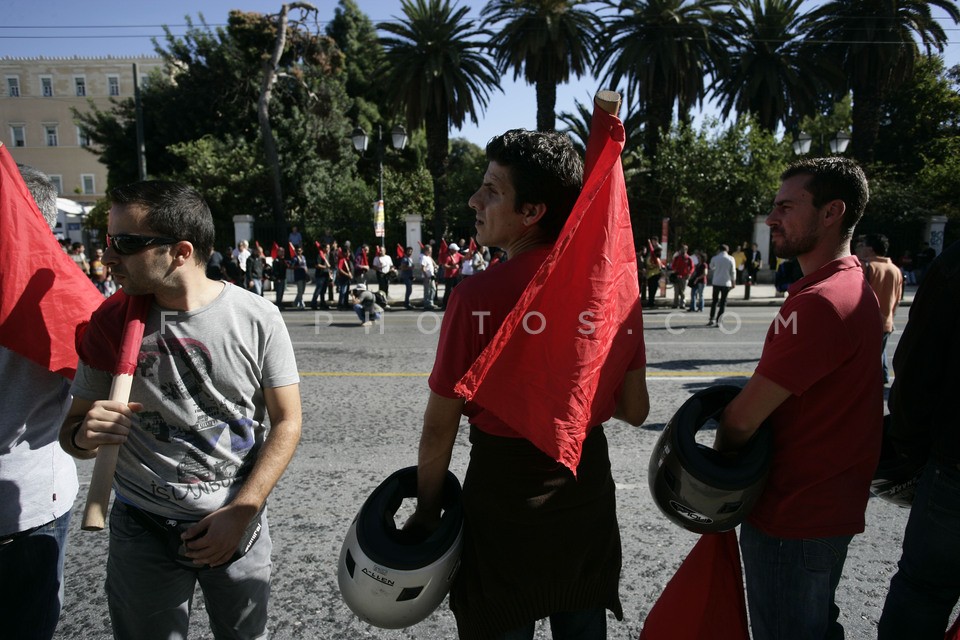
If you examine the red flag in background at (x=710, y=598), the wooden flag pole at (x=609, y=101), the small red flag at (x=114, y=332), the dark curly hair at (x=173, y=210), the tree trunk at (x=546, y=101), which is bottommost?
the red flag in background at (x=710, y=598)

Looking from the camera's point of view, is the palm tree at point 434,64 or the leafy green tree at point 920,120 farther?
the leafy green tree at point 920,120

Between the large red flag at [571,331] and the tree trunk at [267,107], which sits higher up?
the tree trunk at [267,107]

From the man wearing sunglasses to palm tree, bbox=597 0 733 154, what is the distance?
82.0 ft

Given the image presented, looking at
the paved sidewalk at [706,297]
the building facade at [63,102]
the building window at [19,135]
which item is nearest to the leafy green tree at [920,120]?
the paved sidewalk at [706,297]

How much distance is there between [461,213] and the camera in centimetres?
3009

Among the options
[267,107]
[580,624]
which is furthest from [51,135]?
[580,624]

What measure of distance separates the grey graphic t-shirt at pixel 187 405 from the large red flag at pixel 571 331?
798mm

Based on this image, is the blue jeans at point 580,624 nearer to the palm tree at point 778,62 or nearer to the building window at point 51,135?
the palm tree at point 778,62

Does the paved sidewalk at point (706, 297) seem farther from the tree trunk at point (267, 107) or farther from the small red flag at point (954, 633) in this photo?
the small red flag at point (954, 633)

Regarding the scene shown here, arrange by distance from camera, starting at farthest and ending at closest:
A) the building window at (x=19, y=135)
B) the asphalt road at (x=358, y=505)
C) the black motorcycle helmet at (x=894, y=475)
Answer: the building window at (x=19, y=135), the asphalt road at (x=358, y=505), the black motorcycle helmet at (x=894, y=475)

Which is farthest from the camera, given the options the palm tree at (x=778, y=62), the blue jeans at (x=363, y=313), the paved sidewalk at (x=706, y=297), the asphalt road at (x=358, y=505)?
the palm tree at (x=778, y=62)

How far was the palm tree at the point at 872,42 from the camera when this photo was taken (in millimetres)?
24391

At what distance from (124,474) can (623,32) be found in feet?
87.8

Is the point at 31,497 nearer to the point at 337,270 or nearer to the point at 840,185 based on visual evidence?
the point at 840,185
